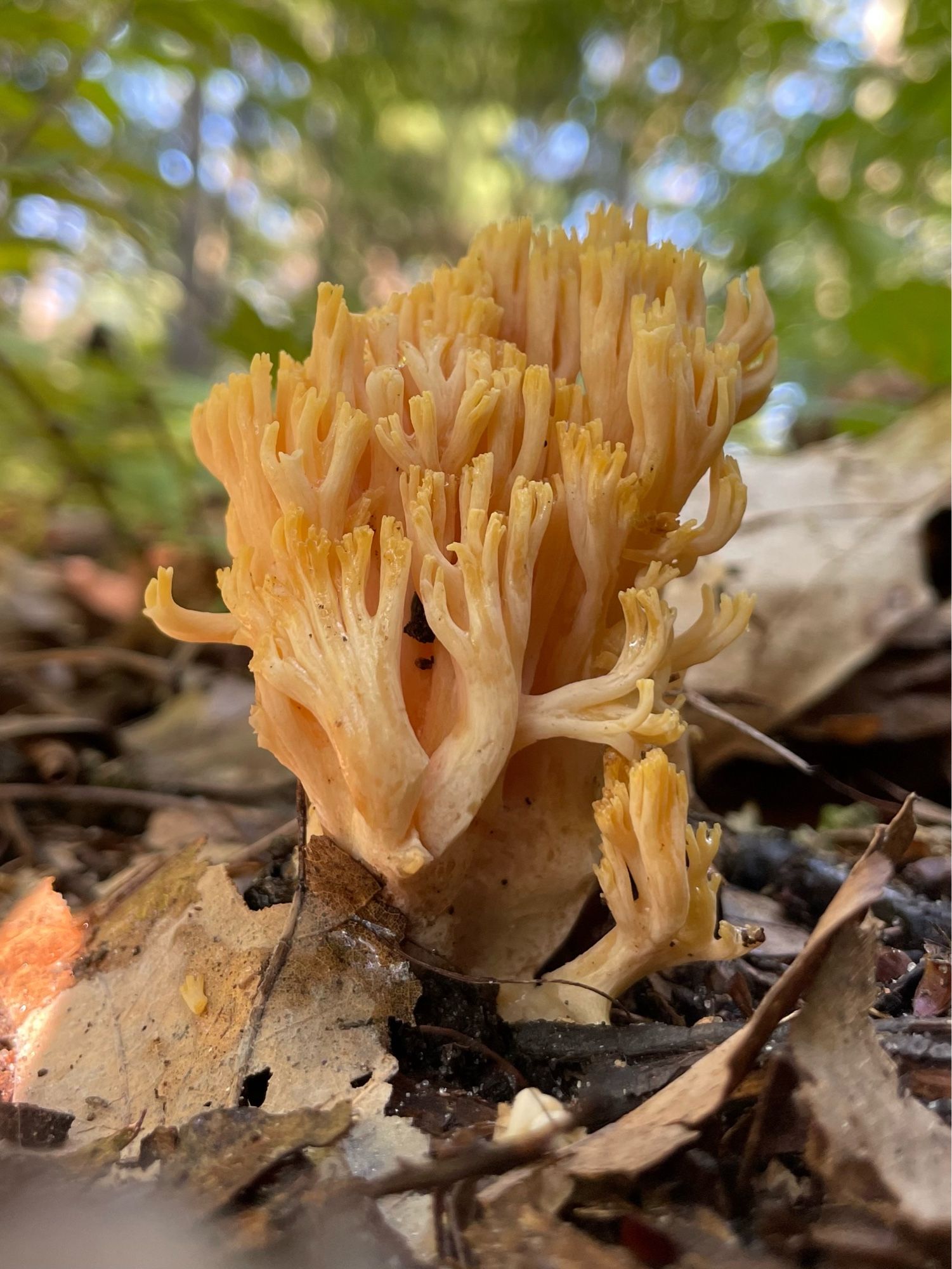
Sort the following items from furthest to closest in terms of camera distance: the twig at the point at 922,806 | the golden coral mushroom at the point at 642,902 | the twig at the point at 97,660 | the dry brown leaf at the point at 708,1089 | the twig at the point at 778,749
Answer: the twig at the point at 97,660 → the twig at the point at 922,806 → the twig at the point at 778,749 → the golden coral mushroom at the point at 642,902 → the dry brown leaf at the point at 708,1089

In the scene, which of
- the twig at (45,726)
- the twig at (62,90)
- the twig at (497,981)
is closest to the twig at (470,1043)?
the twig at (497,981)

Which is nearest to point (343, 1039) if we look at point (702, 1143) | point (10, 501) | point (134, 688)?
point (702, 1143)

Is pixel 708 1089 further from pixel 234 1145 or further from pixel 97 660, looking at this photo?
pixel 97 660

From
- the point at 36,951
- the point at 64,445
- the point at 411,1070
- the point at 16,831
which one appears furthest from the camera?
the point at 64,445

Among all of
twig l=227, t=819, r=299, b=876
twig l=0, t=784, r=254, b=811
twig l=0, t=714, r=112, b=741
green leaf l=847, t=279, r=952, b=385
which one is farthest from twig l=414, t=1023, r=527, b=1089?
green leaf l=847, t=279, r=952, b=385

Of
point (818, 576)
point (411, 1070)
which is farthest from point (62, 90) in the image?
point (411, 1070)

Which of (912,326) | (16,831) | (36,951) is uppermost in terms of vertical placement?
(912,326)

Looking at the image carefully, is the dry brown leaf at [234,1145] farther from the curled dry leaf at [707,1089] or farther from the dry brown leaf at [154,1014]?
the curled dry leaf at [707,1089]

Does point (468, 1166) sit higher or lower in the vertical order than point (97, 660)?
lower
